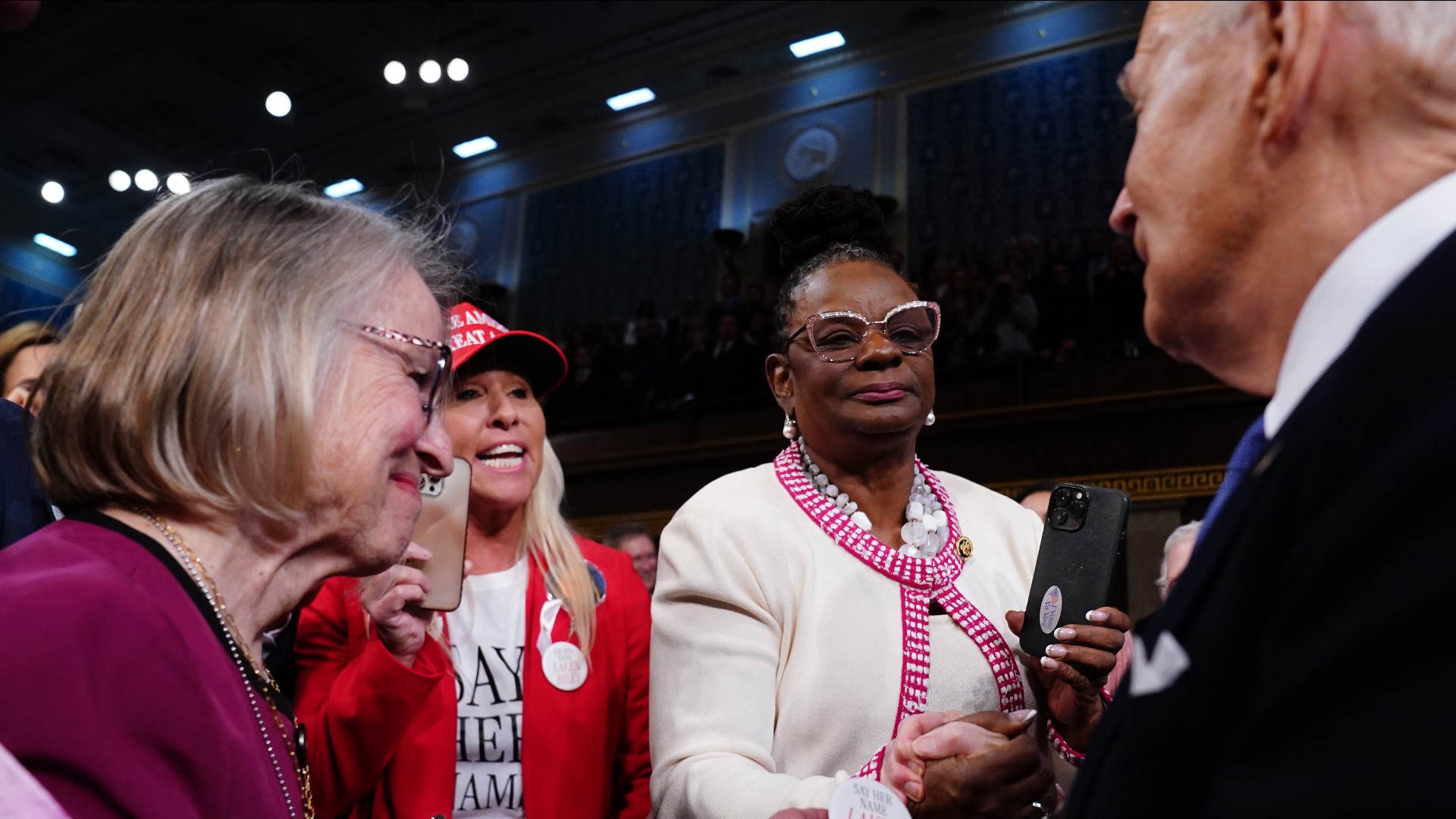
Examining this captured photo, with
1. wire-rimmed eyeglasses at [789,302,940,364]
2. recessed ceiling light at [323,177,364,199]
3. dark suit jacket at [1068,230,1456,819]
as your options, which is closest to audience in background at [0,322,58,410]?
wire-rimmed eyeglasses at [789,302,940,364]

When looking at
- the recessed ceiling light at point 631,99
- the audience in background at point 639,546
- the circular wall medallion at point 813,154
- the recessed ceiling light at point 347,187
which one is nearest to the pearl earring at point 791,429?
the audience in background at point 639,546

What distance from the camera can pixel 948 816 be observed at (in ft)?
4.26

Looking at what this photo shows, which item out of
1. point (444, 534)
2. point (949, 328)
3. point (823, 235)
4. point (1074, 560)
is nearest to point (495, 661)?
point (444, 534)

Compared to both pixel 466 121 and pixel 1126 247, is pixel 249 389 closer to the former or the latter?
pixel 1126 247

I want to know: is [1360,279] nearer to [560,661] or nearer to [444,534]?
[444,534]

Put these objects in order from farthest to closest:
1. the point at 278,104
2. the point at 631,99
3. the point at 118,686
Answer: the point at 631,99 < the point at 278,104 < the point at 118,686

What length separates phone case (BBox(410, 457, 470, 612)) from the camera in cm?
174

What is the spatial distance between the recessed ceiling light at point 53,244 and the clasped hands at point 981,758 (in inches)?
591

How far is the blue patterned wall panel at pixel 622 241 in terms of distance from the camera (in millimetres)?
11281

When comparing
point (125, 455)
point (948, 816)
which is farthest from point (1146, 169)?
Result: point (125, 455)

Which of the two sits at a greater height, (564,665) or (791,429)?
(791,429)

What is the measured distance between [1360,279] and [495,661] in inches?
68.5

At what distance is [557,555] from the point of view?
2.28 m

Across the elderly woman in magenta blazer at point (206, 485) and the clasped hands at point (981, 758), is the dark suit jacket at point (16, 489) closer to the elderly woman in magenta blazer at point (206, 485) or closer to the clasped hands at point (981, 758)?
the elderly woman in magenta blazer at point (206, 485)
